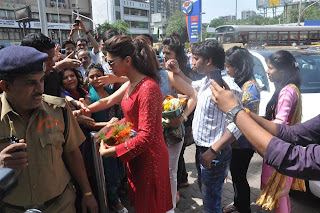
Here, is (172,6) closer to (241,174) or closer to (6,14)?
(6,14)

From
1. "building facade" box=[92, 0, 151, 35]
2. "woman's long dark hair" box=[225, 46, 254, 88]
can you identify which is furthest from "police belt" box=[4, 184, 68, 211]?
"building facade" box=[92, 0, 151, 35]

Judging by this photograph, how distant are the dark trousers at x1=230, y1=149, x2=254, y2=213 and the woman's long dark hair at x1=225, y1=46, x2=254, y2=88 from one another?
784mm

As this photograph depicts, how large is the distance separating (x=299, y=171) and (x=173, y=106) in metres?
1.29

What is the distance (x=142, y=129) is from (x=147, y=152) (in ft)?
0.78

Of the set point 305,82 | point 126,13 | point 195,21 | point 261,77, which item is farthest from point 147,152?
point 126,13

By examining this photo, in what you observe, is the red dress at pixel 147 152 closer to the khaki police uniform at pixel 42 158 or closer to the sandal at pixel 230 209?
the khaki police uniform at pixel 42 158

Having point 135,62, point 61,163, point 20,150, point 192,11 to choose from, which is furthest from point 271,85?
point 192,11

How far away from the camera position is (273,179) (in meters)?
2.42

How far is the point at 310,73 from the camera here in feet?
15.4

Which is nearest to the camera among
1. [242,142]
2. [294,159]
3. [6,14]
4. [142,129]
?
[294,159]

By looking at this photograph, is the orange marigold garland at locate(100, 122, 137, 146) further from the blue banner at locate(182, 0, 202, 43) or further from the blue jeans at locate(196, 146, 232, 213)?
the blue banner at locate(182, 0, 202, 43)

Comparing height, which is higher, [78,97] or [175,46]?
[175,46]

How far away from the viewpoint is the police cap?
139 centimetres

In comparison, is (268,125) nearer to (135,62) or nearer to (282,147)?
(282,147)
